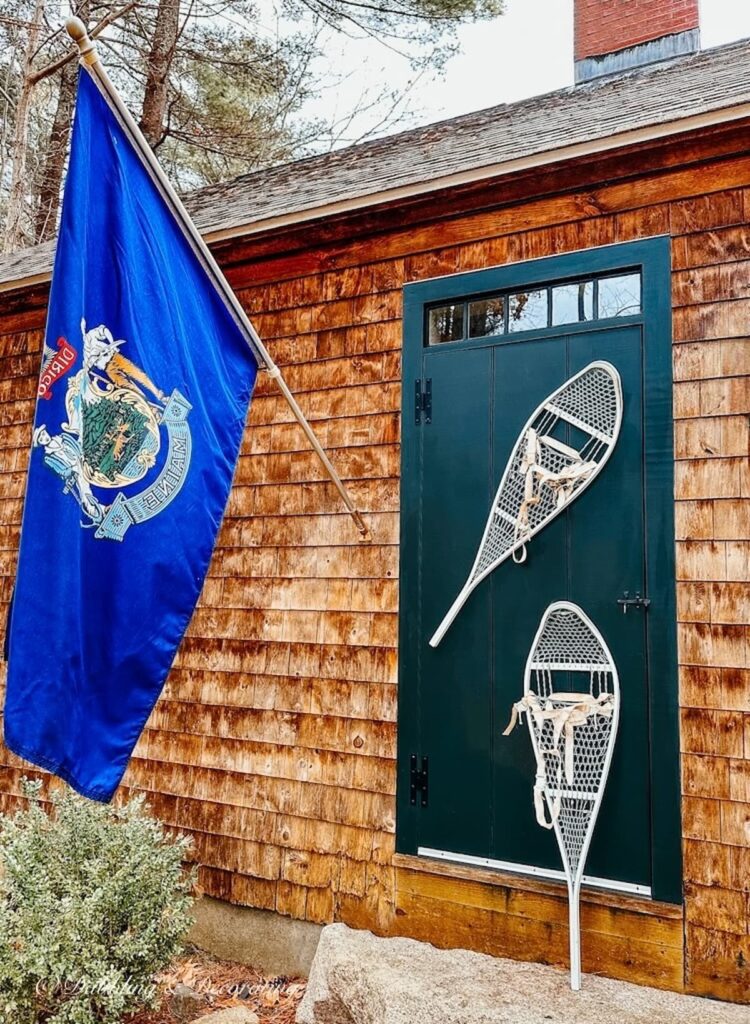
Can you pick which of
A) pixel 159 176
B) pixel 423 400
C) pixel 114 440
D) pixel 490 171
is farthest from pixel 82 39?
pixel 423 400

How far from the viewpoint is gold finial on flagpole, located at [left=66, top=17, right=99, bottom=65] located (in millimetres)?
2669

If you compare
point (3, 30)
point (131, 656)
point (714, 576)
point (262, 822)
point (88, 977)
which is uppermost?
point (3, 30)

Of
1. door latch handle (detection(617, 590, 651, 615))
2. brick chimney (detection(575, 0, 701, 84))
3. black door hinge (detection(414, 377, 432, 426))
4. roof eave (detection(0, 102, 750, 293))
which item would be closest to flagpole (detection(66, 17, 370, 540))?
black door hinge (detection(414, 377, 432, 426))

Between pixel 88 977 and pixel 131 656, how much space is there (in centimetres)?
126

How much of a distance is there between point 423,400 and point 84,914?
2.57m

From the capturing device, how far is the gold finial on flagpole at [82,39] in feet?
8.76

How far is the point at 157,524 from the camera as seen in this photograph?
114 inches

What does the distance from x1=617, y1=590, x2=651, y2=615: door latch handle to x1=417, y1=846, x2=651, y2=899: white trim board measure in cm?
104

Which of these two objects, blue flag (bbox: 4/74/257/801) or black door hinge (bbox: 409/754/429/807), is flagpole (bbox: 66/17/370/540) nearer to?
blue flag (bbox: 4/74/257/801)

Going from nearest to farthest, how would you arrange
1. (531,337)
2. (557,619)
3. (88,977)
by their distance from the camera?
(88,977), (557,619), (531,337)

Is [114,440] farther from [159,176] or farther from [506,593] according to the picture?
[506,593]

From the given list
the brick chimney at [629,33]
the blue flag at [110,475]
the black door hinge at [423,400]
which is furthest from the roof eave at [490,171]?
the brick chimney at [629,33]

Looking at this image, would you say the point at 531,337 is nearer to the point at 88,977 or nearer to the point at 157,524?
the point at 157,524

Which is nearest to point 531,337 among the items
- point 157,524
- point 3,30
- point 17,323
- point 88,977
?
point 157,524
